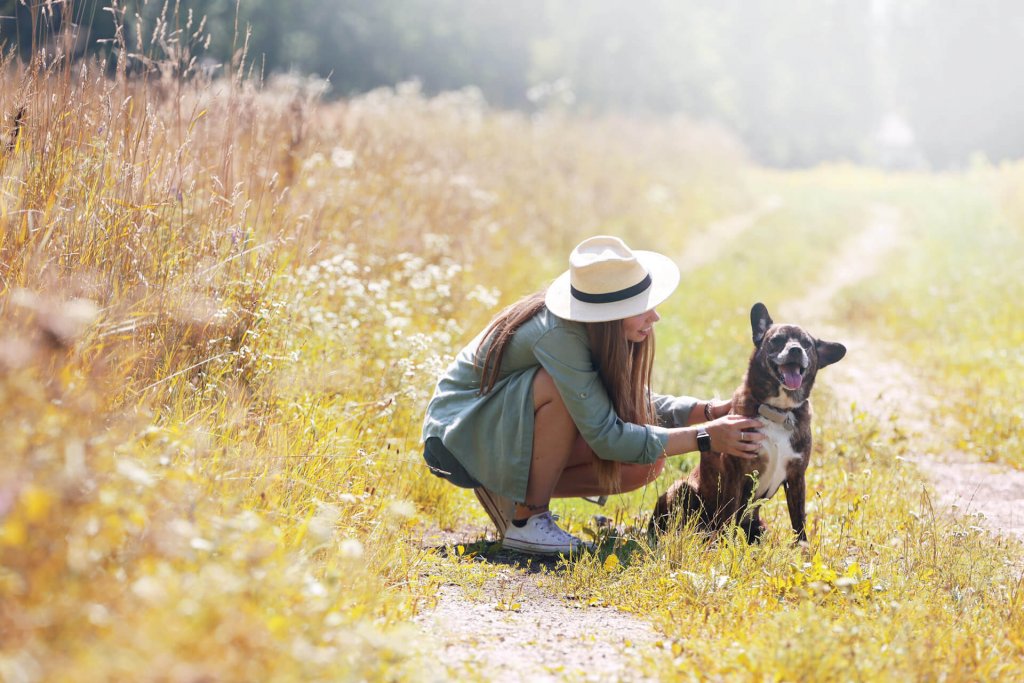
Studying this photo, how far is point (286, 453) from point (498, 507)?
0.96 m

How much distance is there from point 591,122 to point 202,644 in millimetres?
15901

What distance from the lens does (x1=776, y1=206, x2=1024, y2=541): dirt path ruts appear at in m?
4.64

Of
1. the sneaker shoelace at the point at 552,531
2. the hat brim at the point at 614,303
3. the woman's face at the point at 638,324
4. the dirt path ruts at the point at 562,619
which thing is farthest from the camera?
the sneaker shoelace at the point at 552,531

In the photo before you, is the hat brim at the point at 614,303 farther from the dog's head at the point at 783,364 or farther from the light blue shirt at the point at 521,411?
the dog's head at the point at 783,364

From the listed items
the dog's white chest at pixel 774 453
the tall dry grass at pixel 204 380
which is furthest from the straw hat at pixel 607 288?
the tall dry grass at pixel 204 380

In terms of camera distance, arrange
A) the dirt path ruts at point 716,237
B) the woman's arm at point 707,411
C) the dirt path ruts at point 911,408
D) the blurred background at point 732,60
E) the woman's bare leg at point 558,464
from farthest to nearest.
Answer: the blurred background at point 732,60 < the dirt path ruts at point 716,237 < the dirt path ruts at point 911,408 < the woman's arm at point 707,411 < the woman's bare leg at point 558,464

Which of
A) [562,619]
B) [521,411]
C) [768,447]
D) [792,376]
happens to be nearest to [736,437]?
[768,447]

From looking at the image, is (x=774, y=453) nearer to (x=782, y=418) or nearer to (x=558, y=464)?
(x=782, y=418)

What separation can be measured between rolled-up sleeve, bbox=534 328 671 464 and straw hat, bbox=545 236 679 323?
14 cm

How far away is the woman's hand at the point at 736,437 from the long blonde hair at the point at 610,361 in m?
0.31

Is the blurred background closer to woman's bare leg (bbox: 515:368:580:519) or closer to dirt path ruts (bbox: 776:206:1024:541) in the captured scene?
dirt path ruts (bbox: 776:206:1024:541)

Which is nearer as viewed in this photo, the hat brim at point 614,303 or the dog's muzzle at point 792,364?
the hat brim at point 614,303

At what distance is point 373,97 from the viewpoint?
12.6 meters

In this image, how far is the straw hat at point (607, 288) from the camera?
3.47m
